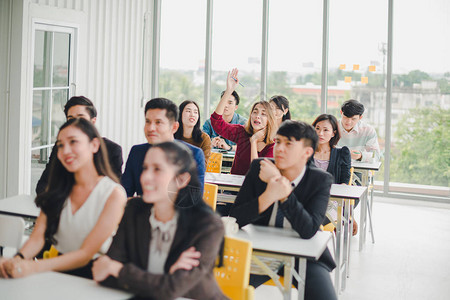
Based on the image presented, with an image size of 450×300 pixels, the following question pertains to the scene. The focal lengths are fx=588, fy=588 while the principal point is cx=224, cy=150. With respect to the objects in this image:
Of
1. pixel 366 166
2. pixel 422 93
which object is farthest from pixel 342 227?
pixel 422 93

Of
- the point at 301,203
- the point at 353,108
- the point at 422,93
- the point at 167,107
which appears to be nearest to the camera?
the point at 167,107

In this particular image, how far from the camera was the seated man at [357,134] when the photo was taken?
6.04 meters

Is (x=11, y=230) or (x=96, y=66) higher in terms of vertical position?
(x=96, y=66)

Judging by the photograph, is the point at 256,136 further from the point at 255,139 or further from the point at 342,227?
the point at 342,227

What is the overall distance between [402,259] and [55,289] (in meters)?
3.82

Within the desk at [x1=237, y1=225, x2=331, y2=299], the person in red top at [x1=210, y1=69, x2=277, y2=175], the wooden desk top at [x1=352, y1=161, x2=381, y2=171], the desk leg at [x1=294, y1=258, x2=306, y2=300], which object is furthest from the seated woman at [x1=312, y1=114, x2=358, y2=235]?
the desk leg at [x1=294, y1=258, x2=306, y2=300]

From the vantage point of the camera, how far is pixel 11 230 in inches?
97.9

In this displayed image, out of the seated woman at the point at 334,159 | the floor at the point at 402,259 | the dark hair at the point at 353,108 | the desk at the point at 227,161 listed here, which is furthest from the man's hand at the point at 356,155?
the desk at the point at 227,161

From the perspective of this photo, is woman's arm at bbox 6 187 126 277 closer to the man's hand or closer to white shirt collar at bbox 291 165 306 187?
white shirt collar at bbox 291 165 306 187

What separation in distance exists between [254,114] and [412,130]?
3594 millimetres

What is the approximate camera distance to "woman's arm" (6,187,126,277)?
78.5 inches

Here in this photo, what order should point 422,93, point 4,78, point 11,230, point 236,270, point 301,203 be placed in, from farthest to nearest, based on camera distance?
point 422,93 < point 4,78 < point 301,203 < point 11,230 < point 236,270

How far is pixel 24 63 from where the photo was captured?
5.76 metres

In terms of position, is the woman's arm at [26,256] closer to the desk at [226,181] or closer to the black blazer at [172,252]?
the black blazer at [172,252]
